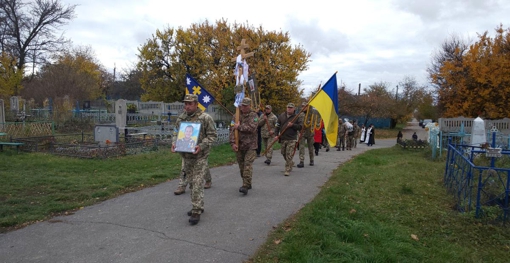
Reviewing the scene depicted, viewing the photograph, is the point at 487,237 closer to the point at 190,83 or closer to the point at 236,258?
the point at 236,258

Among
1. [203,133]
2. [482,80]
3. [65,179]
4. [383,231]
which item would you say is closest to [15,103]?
[65,179]

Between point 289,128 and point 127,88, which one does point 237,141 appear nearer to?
point 289,128

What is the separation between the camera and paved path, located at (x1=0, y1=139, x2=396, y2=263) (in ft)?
13.5

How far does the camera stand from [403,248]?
172 inches

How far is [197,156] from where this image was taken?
5.34m

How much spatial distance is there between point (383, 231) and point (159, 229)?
10.3ft

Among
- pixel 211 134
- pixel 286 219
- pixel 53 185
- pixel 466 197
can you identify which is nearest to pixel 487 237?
pixel 466 197

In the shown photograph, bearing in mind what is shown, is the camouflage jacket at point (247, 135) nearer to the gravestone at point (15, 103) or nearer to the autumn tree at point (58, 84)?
the gravestone at point (15, 103)

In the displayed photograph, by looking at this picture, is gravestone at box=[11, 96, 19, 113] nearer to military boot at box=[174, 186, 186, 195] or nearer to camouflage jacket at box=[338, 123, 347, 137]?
camouflage jacket at box=[338, 123, 347, 137]

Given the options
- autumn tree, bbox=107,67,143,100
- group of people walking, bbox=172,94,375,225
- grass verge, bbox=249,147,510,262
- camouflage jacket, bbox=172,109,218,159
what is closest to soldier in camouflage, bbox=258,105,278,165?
group of people walking, bbox=172,94,375,225

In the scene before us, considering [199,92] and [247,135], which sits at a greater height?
[199,92]

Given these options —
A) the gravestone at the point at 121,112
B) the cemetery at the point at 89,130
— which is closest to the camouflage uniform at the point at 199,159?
the cemetery at the point at 89,130

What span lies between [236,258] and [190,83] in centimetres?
543

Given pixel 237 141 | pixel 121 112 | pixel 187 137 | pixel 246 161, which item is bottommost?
pixel 246 161
